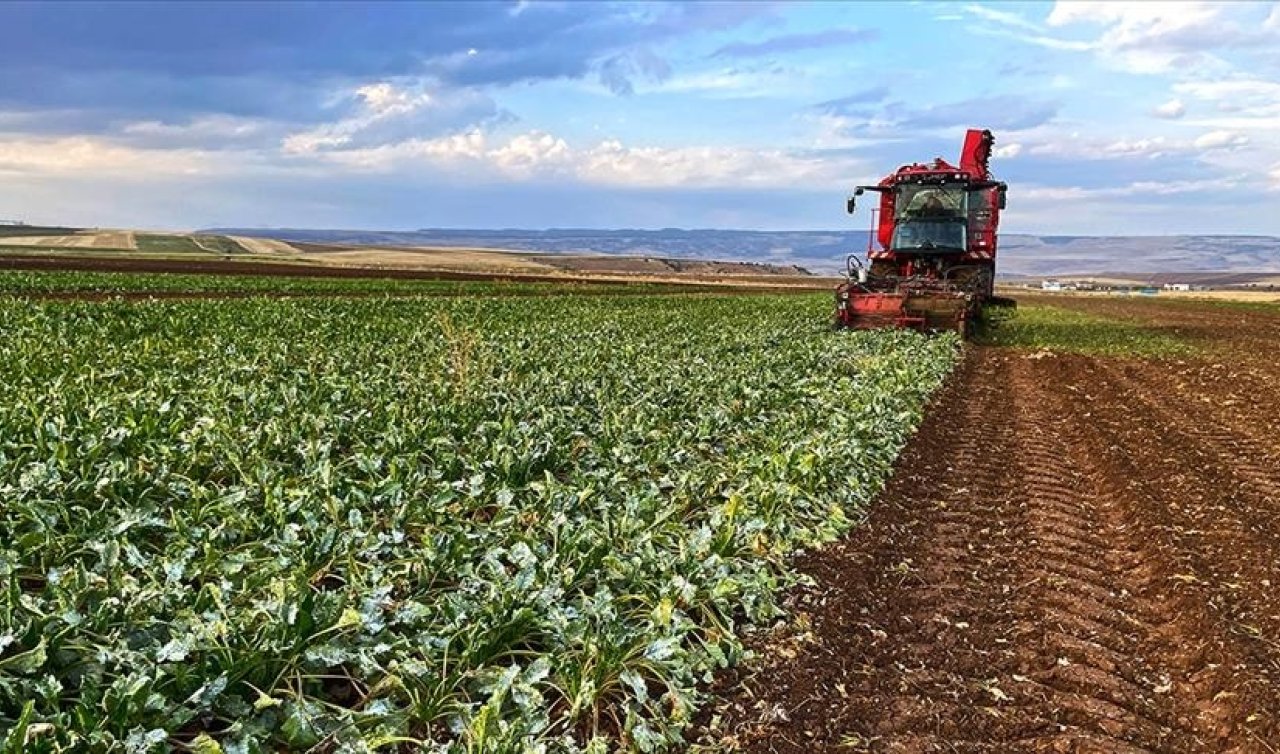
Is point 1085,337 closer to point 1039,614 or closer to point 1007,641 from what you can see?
point 1039,614

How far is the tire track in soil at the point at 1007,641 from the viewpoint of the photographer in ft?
13.3

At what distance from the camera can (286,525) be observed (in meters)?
5.02

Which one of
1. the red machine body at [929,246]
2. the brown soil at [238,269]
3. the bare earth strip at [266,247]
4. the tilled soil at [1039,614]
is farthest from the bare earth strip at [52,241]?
the tilled soil at [1039,614]

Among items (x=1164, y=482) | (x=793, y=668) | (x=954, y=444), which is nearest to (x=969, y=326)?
(x=954, y=444)

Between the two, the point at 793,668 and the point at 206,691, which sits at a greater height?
the point at 206,691

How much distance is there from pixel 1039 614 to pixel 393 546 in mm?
3564

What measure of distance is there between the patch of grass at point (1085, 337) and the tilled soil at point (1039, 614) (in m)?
12.7

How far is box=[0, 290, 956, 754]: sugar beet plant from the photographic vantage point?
347cm

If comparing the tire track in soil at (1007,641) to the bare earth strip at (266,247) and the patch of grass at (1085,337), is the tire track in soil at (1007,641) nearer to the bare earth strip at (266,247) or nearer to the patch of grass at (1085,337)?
the patch of grass at (1085,337)

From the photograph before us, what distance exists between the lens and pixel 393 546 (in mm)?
5145

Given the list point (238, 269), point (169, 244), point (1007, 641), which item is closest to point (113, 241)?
point (169, 244)

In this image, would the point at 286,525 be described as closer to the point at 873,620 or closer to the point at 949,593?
the point at 873,620

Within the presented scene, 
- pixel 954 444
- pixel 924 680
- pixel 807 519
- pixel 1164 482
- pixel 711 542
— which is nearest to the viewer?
pixel 924 680

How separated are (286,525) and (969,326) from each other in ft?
63.7
